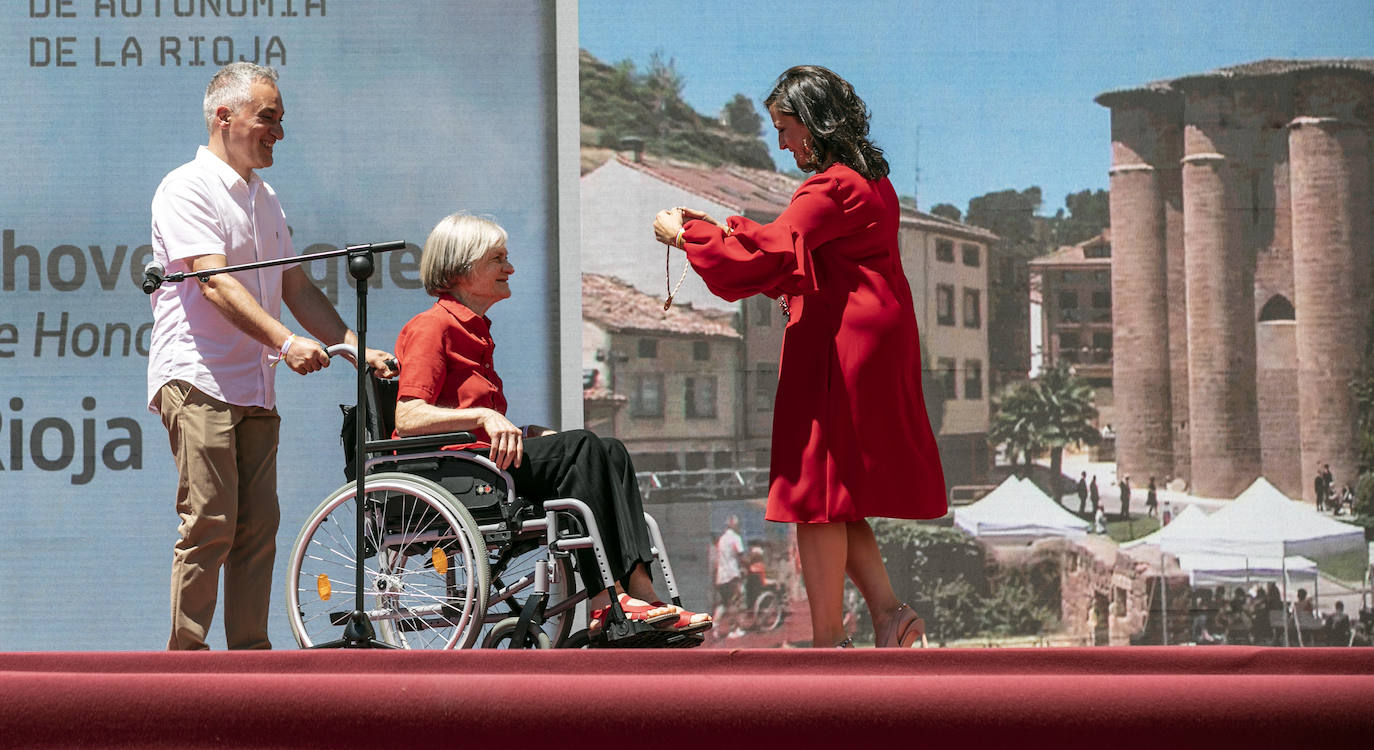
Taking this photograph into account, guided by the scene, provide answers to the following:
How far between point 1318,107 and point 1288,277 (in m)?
0.54

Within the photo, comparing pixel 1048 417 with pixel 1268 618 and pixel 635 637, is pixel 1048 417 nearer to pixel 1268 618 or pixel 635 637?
pixel 1268 618

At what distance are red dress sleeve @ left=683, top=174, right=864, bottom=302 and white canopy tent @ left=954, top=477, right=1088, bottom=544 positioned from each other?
1.72 m

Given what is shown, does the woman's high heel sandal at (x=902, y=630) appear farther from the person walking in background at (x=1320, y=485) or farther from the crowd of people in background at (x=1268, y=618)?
the person walking in background at (x=1320, y=485)

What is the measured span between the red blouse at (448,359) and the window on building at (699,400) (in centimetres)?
124

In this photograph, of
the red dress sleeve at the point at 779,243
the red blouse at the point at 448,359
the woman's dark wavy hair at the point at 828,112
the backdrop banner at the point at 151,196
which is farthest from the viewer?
the backdrop banner at the point at 151,196

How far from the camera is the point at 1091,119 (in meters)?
4.48

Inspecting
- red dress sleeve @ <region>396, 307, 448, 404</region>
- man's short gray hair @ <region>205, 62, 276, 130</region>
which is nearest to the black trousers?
red dress sleeve @ <region>396, 307, 448, 404</region>

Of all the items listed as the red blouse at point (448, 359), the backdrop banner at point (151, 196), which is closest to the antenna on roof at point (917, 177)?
the backdrop banner at point (151, 196)

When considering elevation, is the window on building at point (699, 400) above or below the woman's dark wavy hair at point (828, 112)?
below

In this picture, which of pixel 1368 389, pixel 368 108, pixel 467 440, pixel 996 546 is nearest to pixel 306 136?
pixel 368 108

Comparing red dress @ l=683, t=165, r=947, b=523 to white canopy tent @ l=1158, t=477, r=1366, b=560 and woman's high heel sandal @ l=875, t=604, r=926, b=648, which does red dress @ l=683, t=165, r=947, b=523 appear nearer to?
woman's high heel sandal @ l=875, t=604, r=926, b=648

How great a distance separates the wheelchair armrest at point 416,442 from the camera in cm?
293

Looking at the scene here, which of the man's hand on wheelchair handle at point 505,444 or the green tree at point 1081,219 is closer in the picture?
the man's hand on wheelchair handle at point 505,444

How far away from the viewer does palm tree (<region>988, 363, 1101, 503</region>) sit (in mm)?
4445
